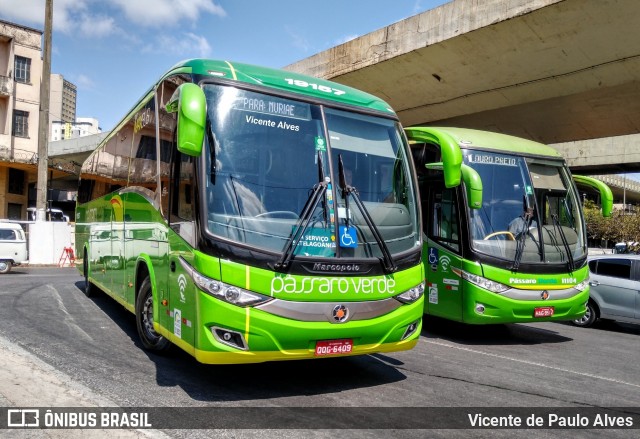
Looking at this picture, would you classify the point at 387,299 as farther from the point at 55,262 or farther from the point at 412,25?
the point at 55,262

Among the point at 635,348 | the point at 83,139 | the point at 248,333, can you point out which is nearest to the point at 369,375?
the point at 248,333

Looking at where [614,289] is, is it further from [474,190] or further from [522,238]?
[474,190]

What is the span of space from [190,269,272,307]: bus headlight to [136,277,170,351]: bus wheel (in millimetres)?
2109

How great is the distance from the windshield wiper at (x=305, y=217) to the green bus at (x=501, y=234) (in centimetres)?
317

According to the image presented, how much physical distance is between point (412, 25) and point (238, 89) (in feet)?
32.8

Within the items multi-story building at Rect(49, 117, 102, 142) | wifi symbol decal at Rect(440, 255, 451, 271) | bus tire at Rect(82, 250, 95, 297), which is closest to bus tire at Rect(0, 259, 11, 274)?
bus tire at Rect(82, 250, 95, 297)

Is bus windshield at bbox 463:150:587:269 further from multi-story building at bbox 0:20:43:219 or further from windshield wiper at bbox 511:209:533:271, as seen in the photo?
multi-story building at bbox 0:20:43:219

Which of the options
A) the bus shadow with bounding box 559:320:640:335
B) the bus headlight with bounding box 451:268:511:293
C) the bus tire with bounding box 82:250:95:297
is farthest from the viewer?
the bus tire with bounding box 82:250:95:297

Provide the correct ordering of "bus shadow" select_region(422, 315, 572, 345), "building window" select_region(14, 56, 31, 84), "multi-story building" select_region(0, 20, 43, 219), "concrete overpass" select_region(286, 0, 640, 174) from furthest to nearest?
"building window" select_region(14, 56, 31, 84) < "multi-story building" select_region(0, 20, 43, 219) < "concrete overpass" select_region(286, 0, 640, 174) < "bus shadow" select_region(422, 315, 572, 345)

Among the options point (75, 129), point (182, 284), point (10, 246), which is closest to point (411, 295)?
point (182, 284)

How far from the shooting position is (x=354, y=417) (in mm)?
4879

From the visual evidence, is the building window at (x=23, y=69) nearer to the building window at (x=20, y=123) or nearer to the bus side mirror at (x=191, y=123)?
the building window at (x=20, y=123)

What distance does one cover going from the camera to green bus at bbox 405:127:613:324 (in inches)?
331

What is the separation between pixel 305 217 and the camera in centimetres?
532
